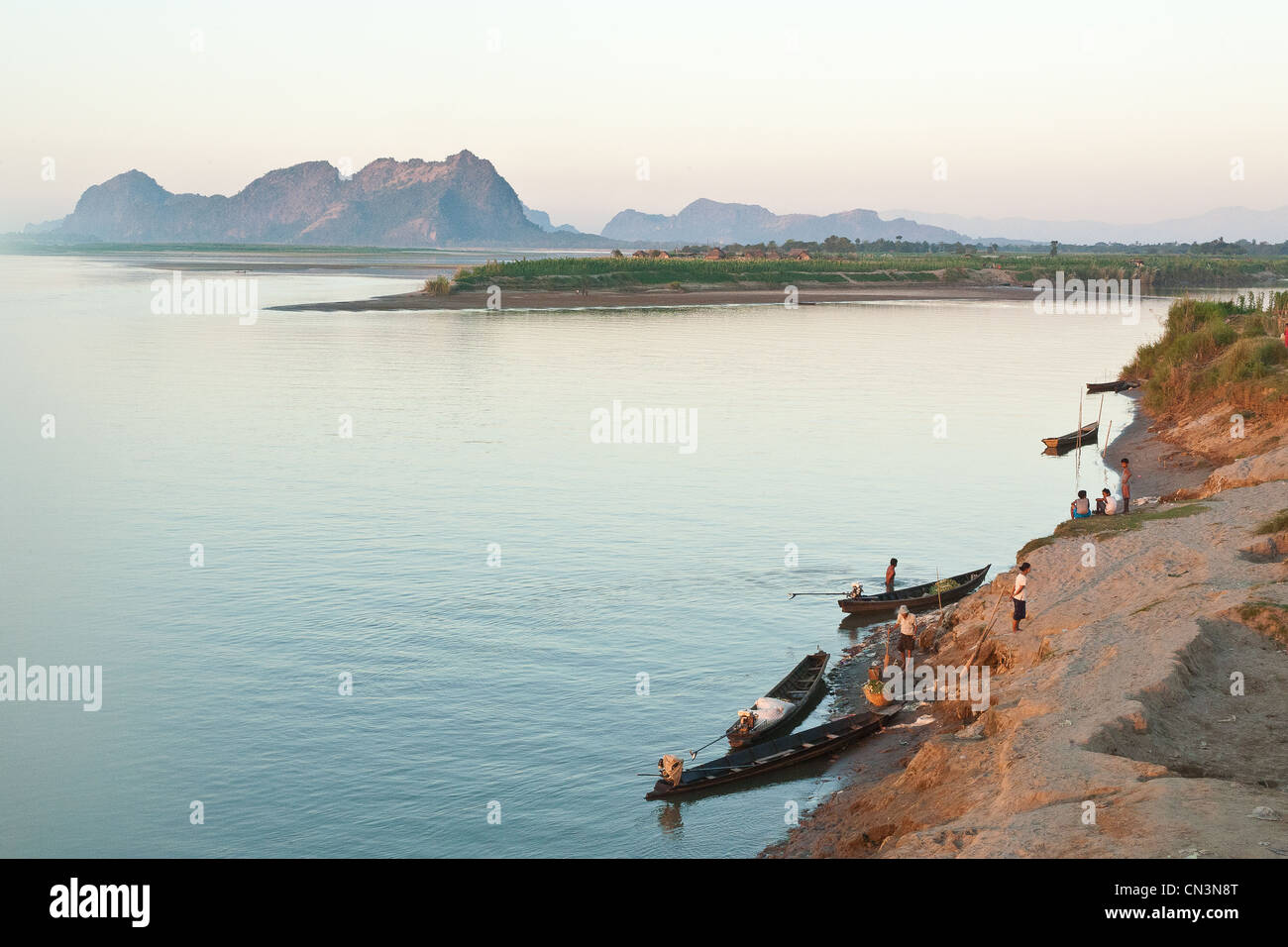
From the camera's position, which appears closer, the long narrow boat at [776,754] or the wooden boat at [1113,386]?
the long narrow boat at [776,754]

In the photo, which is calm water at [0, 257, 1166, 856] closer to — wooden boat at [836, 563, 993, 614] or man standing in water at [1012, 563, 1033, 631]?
wooden boat at [836, 563, 993, 614]

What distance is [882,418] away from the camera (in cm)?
6259

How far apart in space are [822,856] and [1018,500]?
2905 centimetres

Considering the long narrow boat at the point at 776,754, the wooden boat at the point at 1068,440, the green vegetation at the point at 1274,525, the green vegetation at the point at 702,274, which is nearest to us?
the long narrow boat at the point at 776,754

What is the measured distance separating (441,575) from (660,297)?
419ft

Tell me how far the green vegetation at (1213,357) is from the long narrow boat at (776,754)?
3244 centimetres

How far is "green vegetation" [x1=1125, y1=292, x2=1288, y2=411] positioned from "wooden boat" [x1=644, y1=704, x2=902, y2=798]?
1277 inches

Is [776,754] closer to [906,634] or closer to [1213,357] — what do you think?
[906,634]

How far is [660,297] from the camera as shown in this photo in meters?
158

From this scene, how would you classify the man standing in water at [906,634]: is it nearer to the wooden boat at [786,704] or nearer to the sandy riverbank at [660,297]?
the wooden boat at [786,704]

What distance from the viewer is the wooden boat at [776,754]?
20.3m

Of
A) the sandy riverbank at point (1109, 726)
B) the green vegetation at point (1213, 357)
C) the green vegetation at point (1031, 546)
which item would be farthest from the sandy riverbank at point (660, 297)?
the sandy riverbank at point (1109, 726)

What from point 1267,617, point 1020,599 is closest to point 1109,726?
point 1267,617

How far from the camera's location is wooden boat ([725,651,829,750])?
73.2ft
